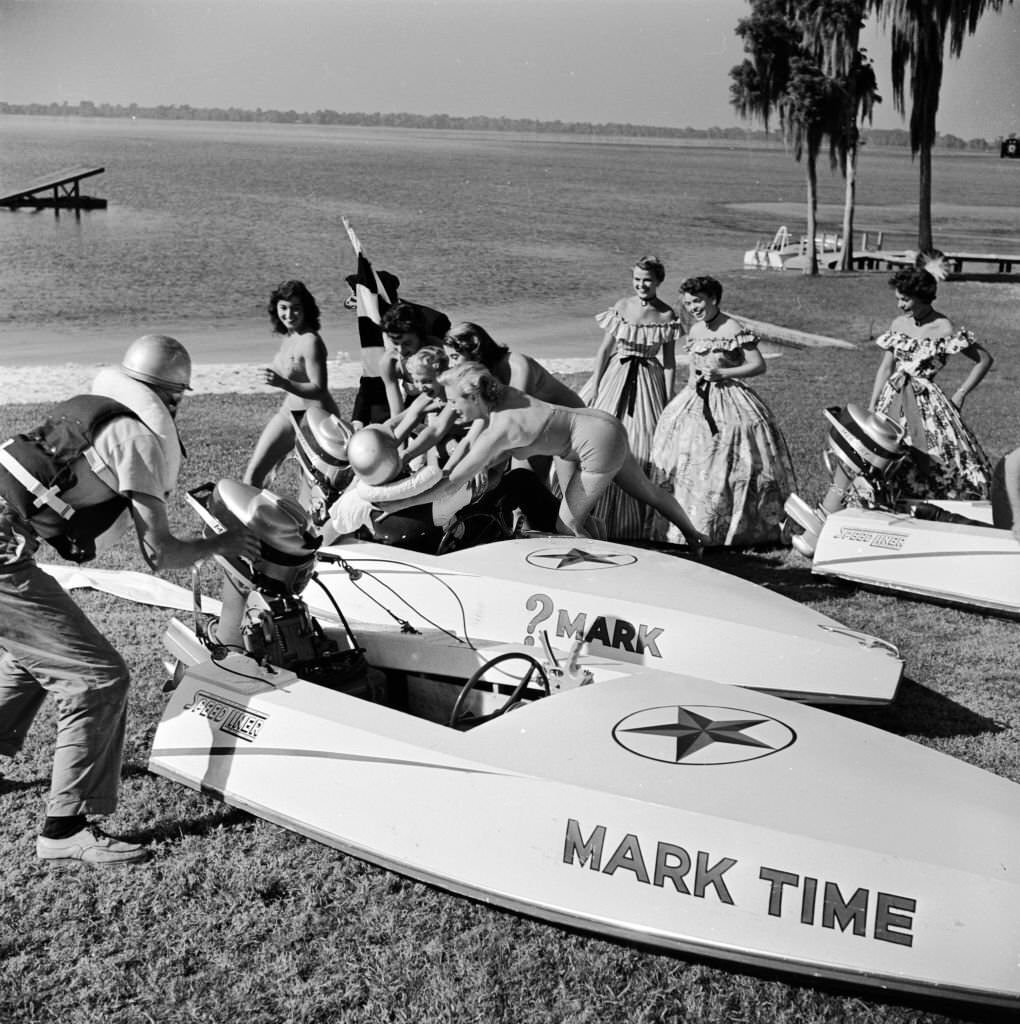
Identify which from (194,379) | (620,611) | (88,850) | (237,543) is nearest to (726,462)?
(620,611)

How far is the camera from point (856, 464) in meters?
8.34

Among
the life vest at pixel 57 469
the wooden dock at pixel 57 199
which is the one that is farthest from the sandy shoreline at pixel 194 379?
the wooden dock at pixel 57 199

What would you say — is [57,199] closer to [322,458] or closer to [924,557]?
[322,458]

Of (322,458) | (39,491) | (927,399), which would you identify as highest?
(39,491)

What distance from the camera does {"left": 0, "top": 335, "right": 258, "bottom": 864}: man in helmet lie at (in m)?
4.39

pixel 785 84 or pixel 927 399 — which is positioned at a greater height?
pixel 785 84

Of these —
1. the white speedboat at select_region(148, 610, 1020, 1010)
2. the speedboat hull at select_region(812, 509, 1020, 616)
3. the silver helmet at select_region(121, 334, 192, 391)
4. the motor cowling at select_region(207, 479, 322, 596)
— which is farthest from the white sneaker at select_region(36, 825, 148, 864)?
the speedboat hull at select_region(812, 509, 1020, 616)

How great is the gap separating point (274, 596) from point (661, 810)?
2109mm

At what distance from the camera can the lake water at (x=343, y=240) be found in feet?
98.5

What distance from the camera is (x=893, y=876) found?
3.80 metres

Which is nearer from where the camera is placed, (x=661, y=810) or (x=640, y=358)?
(x=661, y=810)

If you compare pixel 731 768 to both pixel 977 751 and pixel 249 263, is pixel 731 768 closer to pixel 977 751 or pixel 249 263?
pixel 977 751

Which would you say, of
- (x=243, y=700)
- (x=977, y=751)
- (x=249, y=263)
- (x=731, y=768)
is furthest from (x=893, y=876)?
(x=249, y=263)

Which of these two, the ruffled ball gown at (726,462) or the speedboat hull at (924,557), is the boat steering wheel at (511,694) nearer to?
the speedboat hull at (924,557)
